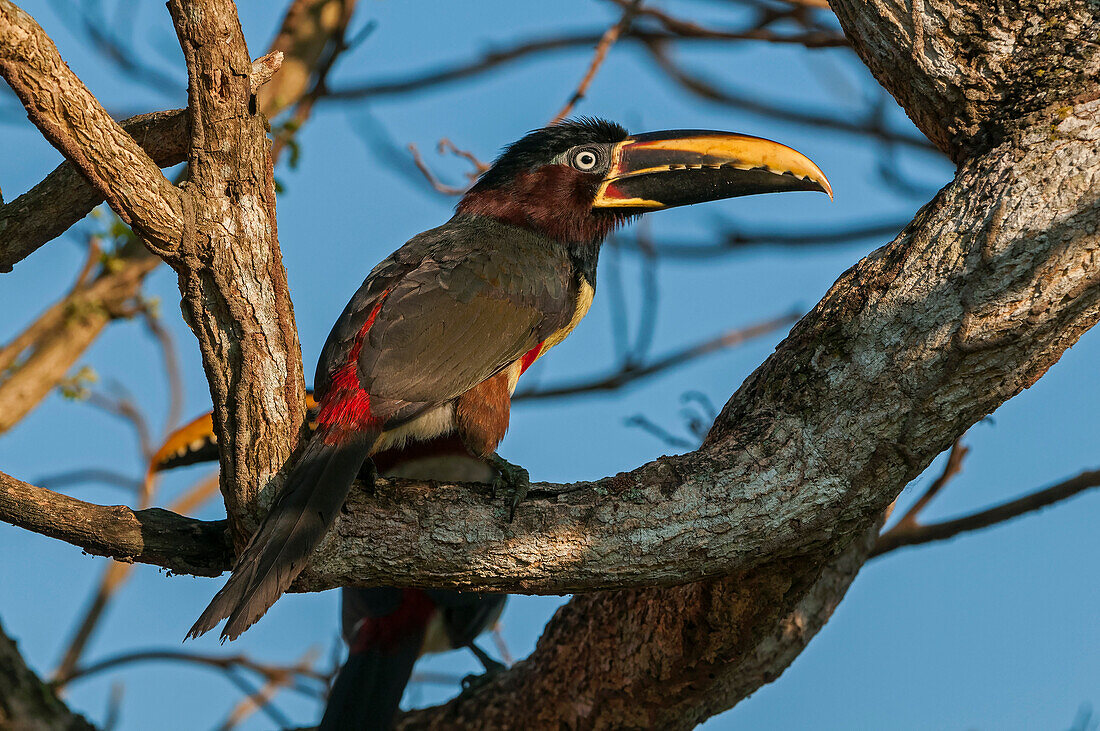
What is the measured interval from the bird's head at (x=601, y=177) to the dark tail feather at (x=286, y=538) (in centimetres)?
160

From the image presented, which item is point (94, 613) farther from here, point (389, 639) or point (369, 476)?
point (369, 476)

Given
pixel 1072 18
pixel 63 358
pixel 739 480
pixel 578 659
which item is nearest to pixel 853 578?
pixel 578 659

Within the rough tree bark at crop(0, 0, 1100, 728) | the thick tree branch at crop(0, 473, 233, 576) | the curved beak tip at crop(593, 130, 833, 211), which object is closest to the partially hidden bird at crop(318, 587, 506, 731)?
the rough tree bark at crop(0, 0, 1100, 728)

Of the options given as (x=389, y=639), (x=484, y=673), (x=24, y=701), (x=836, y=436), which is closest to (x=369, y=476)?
(x=24, y=701)

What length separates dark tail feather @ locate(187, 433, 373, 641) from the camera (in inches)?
101

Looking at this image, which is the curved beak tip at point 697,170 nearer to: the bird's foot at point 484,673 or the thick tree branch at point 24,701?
the bird's foot at point 484,673

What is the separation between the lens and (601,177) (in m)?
4.14

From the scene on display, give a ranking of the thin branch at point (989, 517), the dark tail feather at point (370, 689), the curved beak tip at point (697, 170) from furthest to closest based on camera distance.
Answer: the dark tail feather at point (370, 689) → the thin branch at point (989, 517) → the curved beak tip at point (697, 170)

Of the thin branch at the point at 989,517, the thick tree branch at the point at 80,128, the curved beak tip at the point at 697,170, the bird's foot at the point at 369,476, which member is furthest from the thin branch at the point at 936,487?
the thick tree branch at the point at 80,128

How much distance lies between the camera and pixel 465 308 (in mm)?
3482

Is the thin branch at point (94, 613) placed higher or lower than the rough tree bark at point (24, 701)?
higher

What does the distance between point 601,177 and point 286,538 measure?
79.4 inches

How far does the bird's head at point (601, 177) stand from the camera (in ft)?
12.6

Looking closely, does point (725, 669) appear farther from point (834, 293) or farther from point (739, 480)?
point (834, 293)
